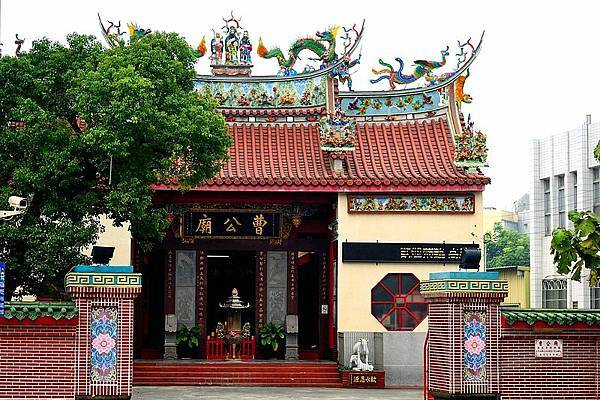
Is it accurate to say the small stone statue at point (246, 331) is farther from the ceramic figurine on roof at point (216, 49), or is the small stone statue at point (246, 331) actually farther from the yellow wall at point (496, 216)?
the yellow wall at point (496, 216)

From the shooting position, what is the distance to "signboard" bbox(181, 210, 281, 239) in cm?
2414

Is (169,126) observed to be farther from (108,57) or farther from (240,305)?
(240,305)

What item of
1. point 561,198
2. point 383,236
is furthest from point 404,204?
point 561,198

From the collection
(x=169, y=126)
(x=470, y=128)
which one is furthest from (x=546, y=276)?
(x=169, y=126)

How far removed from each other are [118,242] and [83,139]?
216 inches

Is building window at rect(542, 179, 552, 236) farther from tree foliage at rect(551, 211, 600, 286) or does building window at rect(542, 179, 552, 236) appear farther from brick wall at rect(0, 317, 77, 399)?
brick wall at rect(0, 317, 77, 399)

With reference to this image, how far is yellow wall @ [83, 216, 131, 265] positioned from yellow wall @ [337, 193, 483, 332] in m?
4.14

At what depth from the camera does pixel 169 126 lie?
683 inches

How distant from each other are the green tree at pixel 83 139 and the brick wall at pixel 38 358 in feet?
8.13

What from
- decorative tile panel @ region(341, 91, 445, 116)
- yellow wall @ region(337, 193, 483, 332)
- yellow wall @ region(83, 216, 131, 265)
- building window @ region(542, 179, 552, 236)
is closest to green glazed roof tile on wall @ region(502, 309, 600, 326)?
yellow wall @ region(337, 193, 483, 332)

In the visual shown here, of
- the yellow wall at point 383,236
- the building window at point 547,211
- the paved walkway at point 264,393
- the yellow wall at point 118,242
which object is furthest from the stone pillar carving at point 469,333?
the building window at point 547,211

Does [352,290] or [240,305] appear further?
[240,305]

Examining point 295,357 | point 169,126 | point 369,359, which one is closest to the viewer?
point 169,126

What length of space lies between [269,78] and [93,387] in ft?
36.4
